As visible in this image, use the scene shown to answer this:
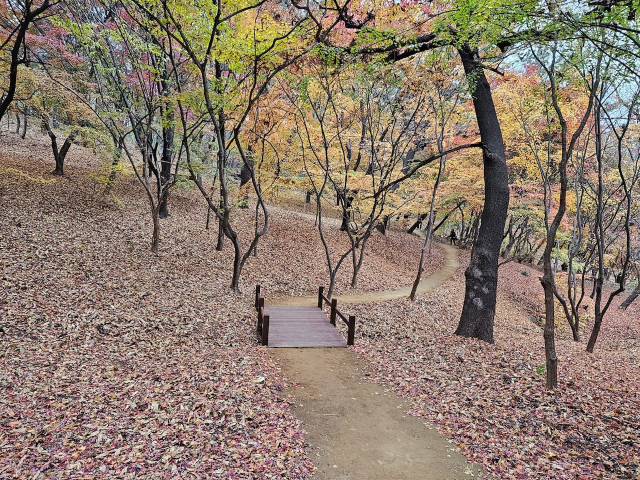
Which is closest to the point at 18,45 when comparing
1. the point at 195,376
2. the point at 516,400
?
the point at 195,376

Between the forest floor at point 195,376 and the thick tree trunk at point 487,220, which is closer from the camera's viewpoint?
the forest floor at point 195,376

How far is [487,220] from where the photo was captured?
7688mm

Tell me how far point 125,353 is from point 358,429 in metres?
4.38

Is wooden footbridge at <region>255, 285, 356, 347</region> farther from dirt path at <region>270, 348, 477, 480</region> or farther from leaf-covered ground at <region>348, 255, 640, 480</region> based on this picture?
dirt path at <region>270, 348, 477, 480</region>

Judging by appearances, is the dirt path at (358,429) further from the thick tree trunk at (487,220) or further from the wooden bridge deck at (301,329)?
the thick tree trunk at (487,220)

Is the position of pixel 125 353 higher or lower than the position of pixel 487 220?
lower

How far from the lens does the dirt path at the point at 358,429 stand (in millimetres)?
4094

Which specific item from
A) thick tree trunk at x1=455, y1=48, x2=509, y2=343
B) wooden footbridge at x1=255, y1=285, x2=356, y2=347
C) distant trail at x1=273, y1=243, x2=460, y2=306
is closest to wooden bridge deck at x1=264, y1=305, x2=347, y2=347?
wooden footbridge at x1=255, y1=285, x2=356, y2=347

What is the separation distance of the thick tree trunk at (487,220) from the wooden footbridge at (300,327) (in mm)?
2748

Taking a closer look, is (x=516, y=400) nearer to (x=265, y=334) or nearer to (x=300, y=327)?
(x=265, y=334)

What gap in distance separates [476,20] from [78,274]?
10.3 meters

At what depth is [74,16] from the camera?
893 centimetres

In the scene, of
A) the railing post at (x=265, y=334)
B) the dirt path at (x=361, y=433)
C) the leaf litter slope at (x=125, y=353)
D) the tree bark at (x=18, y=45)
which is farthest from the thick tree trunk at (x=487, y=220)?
the tree bark at (x=18, y=45)

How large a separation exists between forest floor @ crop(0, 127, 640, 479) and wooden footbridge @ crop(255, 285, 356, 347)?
41cm
